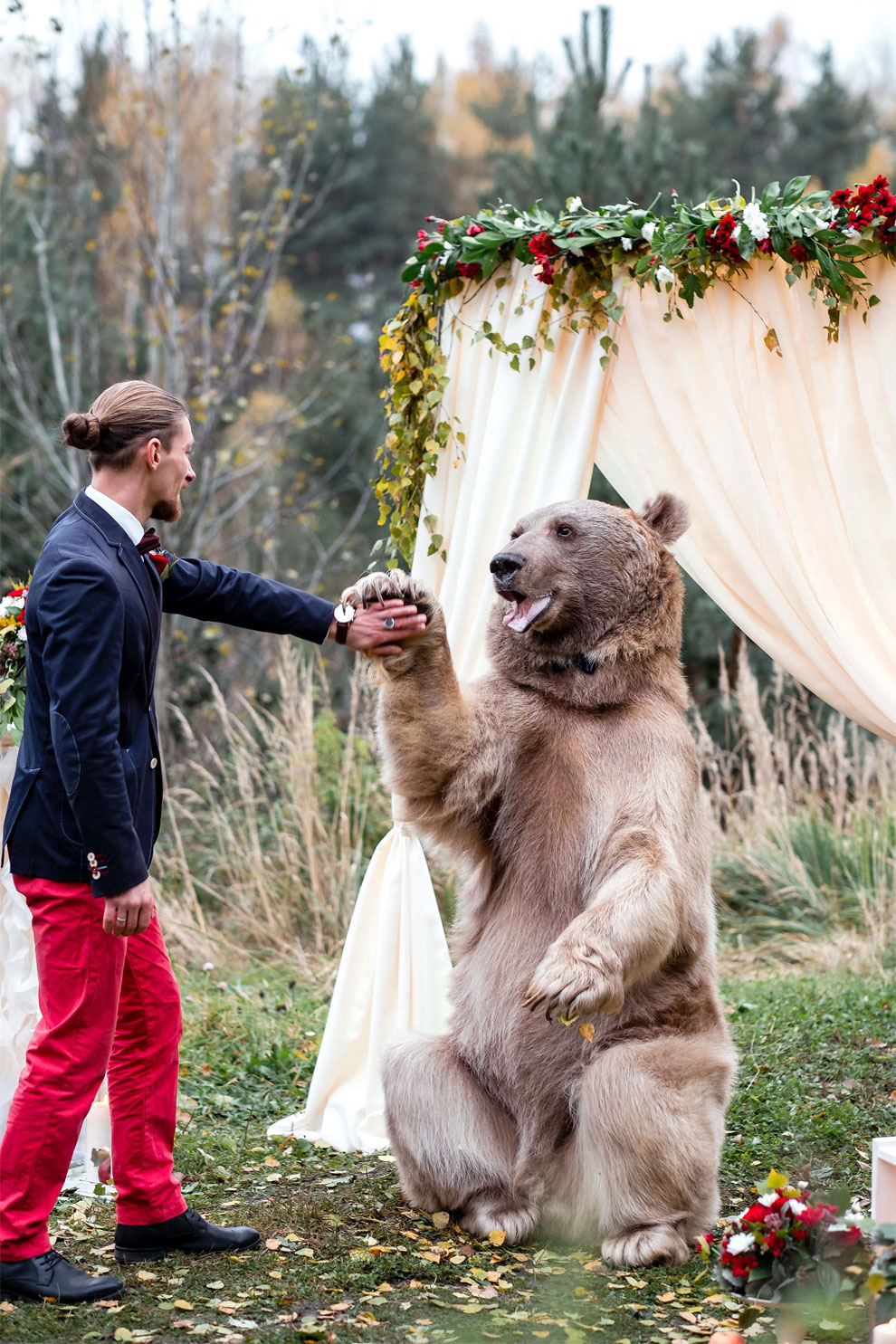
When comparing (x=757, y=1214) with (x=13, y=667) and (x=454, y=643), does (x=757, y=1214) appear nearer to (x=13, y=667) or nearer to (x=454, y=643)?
(x=454, y=643)

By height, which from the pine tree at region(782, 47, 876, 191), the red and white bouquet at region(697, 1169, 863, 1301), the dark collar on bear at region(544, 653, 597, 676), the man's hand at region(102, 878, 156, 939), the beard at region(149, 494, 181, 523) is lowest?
the red and white bouquet at region(697, 1169, 863, 1301)

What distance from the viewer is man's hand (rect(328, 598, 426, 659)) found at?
2.96m

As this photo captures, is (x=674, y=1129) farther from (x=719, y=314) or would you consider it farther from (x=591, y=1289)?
(x=719, y=314)

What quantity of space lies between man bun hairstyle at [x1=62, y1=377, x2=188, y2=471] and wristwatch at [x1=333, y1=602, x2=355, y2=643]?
1.85 feet

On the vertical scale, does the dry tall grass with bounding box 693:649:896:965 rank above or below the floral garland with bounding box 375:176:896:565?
below

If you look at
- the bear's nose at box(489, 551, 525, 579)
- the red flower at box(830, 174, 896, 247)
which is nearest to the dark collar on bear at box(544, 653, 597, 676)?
the bear's nose at box(489, 551, 525, 579)

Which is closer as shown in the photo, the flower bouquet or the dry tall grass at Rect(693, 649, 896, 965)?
the flower bouquet

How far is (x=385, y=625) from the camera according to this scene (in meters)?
2.97

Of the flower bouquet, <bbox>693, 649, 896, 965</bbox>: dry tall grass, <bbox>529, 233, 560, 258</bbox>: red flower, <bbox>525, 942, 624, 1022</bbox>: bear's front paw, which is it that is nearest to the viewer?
<bbox>525, 942, 624, 1022</bbox>: bear's front paw

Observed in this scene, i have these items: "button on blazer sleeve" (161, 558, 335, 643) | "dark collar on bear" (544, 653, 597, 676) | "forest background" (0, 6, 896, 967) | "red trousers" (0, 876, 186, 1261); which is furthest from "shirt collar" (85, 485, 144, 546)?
"forest background" (0, 6, 896, 967)

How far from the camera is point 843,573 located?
12.3 feet

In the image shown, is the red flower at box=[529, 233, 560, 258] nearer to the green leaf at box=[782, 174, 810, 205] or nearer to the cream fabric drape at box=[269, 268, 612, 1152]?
the cream fabric drape at box=[269, 268, 612, 1152]

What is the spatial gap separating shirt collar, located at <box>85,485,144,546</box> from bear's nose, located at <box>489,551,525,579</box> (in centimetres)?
82

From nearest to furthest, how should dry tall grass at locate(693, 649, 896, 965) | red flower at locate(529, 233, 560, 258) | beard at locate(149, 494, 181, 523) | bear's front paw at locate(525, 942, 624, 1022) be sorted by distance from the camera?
bear's front paw at locate(525, 942, 624, 1022)
beard at locate(149, 494, 181, 523)
red flower at locate(529, 233, 560, 258)
dry tall grass at locate(693, 649, 896, 965)
